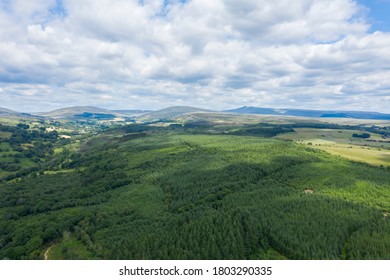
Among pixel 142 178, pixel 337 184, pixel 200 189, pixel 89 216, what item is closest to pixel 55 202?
pixel 89 216

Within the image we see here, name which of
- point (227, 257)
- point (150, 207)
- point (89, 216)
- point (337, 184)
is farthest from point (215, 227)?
point (337, 184)

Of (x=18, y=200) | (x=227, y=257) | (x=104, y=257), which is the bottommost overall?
(x=18, y=200)

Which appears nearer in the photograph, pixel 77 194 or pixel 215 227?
pixel 215 227

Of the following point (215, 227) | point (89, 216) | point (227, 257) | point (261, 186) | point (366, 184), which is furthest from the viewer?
point (261, 186)

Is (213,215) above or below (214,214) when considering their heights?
above

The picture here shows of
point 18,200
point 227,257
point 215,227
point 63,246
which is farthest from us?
point 18,200

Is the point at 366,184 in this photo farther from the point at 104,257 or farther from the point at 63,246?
the point at 63,246

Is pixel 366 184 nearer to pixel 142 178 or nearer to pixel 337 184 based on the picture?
pixel 337 184

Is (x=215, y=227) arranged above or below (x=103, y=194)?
above

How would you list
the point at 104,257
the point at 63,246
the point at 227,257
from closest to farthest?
the point at 227,257, the point at 104,257, the point at 63,246

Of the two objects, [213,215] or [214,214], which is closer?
[213,215]
